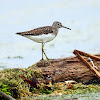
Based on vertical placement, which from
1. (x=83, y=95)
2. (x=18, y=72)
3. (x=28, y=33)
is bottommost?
(x=83, y=95)

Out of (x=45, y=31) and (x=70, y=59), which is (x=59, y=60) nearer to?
(x=70, y=59)

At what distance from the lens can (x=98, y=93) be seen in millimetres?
8406

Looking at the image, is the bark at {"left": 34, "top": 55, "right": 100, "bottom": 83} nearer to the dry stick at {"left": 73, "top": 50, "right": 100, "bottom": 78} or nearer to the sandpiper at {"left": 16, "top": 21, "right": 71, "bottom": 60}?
the dry stick at {"left": 73, "top": 50, "right": 100, "bottom": 78}

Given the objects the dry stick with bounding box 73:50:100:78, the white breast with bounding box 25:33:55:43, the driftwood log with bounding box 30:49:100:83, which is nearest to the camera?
the driftwood log with bounding box 30:49:100:83

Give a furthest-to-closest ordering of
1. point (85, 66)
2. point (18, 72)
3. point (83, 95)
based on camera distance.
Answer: point (85, 66) < point (18, 72) < point (83, 95)

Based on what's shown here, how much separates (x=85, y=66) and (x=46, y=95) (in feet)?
7.28

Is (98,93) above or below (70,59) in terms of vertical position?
below

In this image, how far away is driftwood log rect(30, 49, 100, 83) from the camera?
9516 mm

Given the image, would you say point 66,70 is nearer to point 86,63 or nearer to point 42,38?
point 86,63

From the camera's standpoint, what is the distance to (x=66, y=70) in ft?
31.9

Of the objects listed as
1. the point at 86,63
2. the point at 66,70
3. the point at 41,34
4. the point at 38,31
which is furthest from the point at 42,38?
the point at 86,63

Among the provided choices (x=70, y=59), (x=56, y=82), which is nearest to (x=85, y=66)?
(x=70, y=59)

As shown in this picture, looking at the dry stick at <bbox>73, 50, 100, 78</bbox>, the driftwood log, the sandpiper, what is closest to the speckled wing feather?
the sandpiper

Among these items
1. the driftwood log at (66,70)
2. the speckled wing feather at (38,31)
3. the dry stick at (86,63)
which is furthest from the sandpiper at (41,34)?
the dry stick at (86,63)
